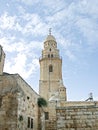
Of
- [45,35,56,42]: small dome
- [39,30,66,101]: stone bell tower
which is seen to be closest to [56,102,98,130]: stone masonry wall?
[39,30,66,101]: stone bell tower

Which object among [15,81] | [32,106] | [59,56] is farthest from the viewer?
[59,56]

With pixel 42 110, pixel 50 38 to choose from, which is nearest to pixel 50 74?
pixel 50 38

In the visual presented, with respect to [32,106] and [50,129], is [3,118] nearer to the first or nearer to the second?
[32,106]

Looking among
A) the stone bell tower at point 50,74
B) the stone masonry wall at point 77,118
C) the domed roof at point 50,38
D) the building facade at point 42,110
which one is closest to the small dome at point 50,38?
the domed roof at point 50,38

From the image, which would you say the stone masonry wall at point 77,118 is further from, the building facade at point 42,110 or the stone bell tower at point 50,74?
the stone bell tower at point 50,74

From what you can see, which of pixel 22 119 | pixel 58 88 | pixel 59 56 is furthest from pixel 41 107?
pixel 59 56

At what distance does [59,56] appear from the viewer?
4025cm

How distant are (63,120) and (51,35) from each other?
3632cm

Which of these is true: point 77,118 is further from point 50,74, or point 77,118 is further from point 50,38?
point 50,38

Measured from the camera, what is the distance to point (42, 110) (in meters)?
22.8

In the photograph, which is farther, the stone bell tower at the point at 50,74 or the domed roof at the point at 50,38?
the domed roof at the point at 50,38

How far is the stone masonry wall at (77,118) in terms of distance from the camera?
8492mm

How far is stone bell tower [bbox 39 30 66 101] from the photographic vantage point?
3588cm

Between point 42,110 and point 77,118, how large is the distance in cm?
1453
